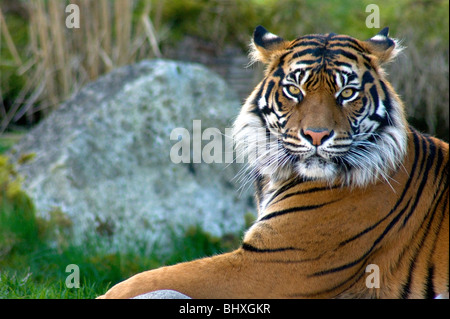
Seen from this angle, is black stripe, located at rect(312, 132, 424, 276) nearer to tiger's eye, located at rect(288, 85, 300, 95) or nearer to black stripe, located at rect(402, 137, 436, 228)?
black stripe, located at rect(402, 137, 436, 228)

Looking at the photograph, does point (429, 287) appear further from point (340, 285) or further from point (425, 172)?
point (425, 172)

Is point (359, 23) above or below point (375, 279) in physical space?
above

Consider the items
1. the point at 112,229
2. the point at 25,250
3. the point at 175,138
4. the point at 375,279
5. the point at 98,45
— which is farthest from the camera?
the point at 98,45

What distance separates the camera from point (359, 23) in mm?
8117

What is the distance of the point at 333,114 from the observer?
11.4 ft

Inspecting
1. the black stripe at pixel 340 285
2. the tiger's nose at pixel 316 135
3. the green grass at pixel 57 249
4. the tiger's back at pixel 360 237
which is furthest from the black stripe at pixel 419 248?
the green grass at pixel 57 249

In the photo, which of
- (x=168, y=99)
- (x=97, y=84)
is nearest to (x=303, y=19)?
(x=168, y=99)

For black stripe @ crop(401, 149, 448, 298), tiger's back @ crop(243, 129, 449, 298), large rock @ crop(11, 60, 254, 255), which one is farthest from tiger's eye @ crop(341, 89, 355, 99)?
large rock @ crop(11, 60, 254, 255)

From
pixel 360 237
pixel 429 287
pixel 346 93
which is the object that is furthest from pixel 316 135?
pixel 429 287

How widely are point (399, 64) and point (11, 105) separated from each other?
534 centimetres

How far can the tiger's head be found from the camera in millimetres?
3490

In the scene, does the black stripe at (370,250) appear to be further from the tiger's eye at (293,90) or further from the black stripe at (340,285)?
the tiger's eye at (293,90)

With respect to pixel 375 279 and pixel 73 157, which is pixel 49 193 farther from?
pixel 375 279

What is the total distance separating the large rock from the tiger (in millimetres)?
2302
